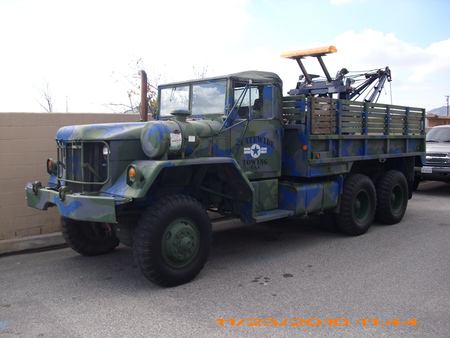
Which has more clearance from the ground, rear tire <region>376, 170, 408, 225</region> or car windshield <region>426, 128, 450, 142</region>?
car windshield <region>426, 128, 450, 142</region>

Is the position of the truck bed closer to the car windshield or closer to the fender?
the fender

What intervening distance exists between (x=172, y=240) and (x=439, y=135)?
1082cm

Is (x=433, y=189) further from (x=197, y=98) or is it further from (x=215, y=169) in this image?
(x=215, y=169)

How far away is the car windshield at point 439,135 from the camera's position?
12930 millimetres

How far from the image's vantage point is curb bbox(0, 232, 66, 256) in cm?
632

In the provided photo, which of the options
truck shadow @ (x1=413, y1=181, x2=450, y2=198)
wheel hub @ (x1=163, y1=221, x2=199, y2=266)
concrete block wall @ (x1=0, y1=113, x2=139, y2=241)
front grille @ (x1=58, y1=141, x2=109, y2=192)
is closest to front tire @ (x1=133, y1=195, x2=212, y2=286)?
wheel hub @ (x1=163, y1=221, x2=199, y2=266)

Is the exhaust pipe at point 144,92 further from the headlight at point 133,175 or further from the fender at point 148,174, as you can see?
the headlight at point 133,175

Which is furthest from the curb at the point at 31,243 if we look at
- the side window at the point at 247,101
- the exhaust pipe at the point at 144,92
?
the side window at the point at 247,101

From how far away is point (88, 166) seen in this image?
5168 mm

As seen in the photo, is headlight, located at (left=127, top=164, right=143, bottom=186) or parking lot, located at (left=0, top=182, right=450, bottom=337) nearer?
parking lot, located at (left=0, top=182, right=450, bottom=337)

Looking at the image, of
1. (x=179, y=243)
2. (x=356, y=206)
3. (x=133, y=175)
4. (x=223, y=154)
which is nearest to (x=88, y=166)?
(x=133, y=175)

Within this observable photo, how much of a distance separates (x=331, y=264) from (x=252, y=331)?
2.27m

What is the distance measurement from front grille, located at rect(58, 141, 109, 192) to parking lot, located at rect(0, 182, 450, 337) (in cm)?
110

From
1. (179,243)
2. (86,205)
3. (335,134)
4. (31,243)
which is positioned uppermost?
(335,134)
